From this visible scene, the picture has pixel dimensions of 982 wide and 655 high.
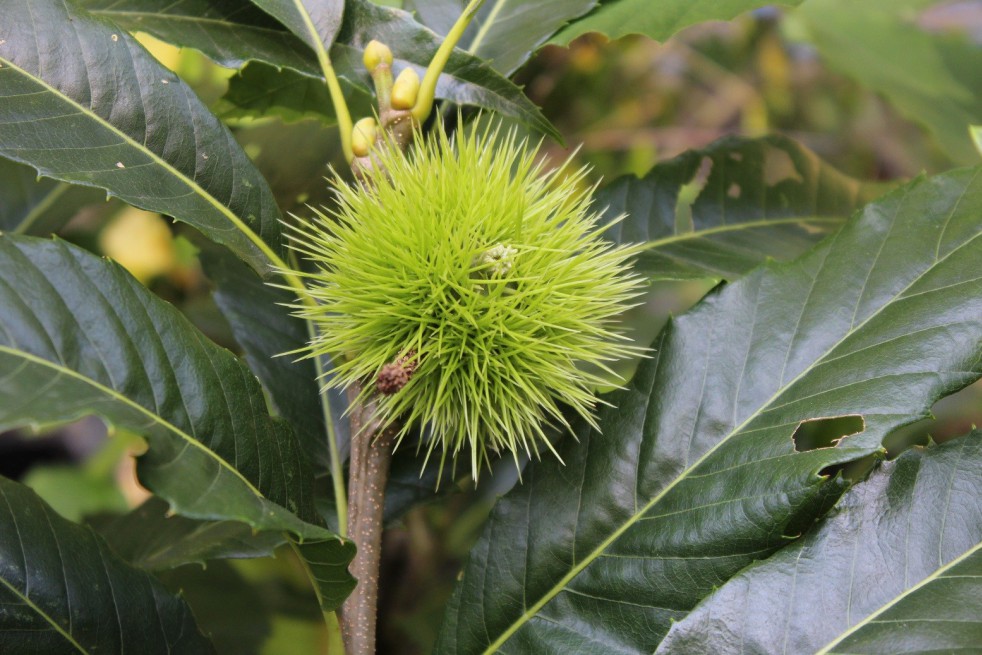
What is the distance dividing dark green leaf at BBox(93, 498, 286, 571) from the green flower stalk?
27 centimetres

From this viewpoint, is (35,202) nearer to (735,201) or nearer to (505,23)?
(505,23)

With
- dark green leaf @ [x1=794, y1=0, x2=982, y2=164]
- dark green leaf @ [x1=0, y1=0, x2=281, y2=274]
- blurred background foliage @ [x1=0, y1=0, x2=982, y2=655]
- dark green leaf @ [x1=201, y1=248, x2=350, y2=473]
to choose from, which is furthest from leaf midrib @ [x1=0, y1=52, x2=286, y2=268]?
dark green leaf @ [x1=794, y1=0, x2=982, y2=164]

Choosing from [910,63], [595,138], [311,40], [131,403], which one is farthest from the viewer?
[595,138]

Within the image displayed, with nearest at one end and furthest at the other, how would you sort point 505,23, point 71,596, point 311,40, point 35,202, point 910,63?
point 71,596, point 311,40, point 505,23, point 35,202, point 910,63

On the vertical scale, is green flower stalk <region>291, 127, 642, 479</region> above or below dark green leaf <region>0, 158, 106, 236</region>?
below

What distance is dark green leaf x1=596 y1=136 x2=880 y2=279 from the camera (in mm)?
980

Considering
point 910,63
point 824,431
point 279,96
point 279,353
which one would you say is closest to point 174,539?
point 279,353

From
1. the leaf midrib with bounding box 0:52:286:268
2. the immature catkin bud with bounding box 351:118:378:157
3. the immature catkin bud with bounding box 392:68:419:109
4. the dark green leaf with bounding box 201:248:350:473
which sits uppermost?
the immature catkin bud with bounding box 392:68:419:109

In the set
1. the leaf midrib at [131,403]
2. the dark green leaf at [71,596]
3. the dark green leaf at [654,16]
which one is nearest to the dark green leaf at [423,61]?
the dark green leaf at [654,16]

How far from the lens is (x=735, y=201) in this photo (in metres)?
1.01

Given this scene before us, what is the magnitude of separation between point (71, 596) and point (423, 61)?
582 millimetres

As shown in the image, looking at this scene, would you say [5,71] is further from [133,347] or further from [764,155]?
[764,155]

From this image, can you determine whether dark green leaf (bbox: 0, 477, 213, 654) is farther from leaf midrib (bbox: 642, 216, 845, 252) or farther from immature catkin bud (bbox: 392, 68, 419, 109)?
leaf midrib (bbox: 642, 216, 845, 252)

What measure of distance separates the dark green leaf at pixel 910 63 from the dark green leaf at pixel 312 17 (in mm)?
858
